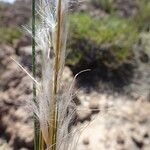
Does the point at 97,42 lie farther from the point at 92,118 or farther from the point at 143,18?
the point at 143,18

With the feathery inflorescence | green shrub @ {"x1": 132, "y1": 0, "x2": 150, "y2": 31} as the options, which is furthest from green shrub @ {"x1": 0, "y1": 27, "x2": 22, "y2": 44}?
the feathery inflorescence

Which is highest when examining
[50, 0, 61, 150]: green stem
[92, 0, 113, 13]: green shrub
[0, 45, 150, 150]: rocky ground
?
[50, 0, 61, 150]: green stem

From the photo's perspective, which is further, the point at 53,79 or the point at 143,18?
the point at 143,18

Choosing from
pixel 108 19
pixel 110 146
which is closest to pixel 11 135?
pixel 110 146

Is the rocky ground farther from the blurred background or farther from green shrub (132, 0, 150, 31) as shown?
green shrub (132, 0, 150, 31)

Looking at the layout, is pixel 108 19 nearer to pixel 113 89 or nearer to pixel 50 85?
pixel 113 89

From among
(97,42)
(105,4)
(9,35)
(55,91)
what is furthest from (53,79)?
(105,4)

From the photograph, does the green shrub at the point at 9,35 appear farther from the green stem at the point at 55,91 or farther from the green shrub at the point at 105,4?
the green stem at the point at 55,91
